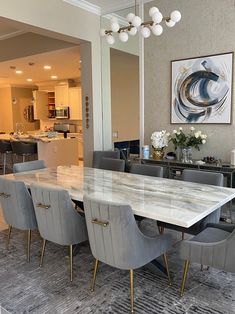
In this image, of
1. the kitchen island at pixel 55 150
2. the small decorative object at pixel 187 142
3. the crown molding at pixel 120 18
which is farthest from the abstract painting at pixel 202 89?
the kitchen island at pixel 55 150

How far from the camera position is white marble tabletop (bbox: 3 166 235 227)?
6.54ft

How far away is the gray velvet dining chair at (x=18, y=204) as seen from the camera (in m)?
2.72

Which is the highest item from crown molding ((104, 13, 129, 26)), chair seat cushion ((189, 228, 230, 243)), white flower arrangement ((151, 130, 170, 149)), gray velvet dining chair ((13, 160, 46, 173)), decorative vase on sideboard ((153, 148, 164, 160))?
crown molding ((104, 13, 129, 26))

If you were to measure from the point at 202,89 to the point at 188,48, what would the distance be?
0.66 meters

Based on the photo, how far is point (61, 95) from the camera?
981 centimetres

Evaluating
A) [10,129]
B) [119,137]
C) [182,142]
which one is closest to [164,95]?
[182,142]

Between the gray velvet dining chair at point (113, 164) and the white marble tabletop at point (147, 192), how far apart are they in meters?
0.40

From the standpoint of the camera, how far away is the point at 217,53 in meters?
4.05

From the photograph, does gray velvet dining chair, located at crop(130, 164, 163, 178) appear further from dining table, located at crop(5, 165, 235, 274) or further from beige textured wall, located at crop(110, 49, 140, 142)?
beige textured wall, located at crop(110, 49, 140, 142)

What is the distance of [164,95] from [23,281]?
3368 millimetres

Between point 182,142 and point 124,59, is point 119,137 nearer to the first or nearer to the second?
point 124,59

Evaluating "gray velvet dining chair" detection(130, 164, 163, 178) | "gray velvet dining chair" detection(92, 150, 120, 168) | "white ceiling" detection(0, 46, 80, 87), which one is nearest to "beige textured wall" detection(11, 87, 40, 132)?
"white ceiling" detection(0, 46, 80, 87)

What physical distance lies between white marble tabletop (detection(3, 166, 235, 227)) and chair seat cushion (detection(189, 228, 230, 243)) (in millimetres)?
267

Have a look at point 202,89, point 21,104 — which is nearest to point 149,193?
point 202,89
